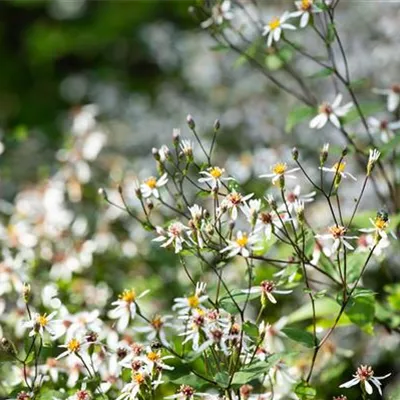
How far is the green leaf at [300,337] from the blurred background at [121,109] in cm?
47

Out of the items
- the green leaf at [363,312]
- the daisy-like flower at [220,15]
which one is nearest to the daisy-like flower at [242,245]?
the green leaf at [363,312]

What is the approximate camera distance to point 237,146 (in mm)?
4188

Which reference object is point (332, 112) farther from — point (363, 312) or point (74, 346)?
point (74, 346)

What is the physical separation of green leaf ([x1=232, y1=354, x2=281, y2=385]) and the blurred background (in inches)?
23.9

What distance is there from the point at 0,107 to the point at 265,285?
170 inches

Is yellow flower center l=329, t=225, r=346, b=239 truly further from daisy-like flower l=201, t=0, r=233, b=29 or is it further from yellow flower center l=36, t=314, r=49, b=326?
daisy-like flower l=201, t=0, r=233, b=29

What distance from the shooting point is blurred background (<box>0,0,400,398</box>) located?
3.00 m

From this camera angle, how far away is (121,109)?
5105 mm

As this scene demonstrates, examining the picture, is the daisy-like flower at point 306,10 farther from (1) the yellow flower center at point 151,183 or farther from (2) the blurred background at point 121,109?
(1) the yellow flower center at point 151,183

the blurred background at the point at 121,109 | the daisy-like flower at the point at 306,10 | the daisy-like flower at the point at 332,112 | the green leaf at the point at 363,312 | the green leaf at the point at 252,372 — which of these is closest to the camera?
the green leaf at the point at 252,372

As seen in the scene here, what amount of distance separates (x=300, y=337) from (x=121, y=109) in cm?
351

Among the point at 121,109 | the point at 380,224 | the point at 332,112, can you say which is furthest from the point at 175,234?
the point at 121,109

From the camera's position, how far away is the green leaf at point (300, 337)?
5.77 ft

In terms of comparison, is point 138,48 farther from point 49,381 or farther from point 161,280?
point 49,381
